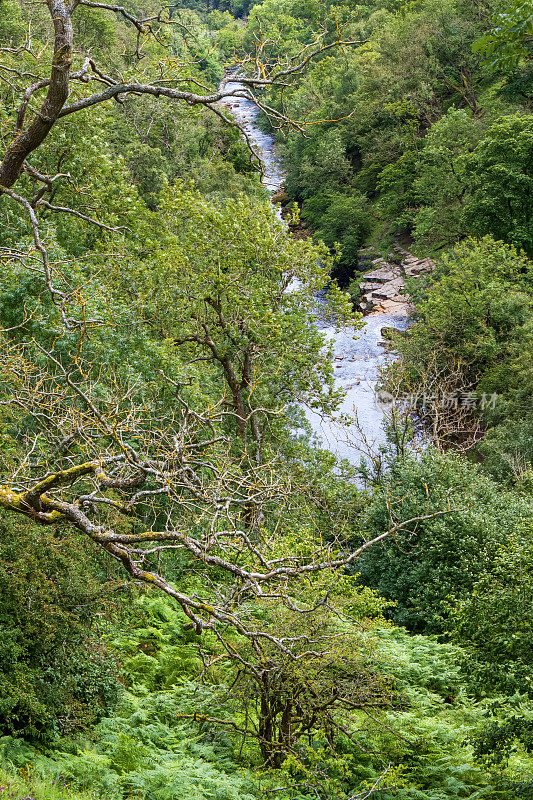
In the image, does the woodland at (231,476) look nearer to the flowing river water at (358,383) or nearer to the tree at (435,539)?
the tree at (435,539)

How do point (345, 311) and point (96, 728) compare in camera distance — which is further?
point (345, 311)

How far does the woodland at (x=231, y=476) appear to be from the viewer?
6438 mm

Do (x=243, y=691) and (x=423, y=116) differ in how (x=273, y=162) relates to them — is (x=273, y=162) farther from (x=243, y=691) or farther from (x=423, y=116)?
(x=243, y=691)

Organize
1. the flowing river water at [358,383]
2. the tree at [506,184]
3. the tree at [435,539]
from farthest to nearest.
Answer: the tree at [506,184] → the flowing river water at [358,383] → the tree at [435,539]

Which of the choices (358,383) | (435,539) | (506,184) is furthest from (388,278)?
(435,539)

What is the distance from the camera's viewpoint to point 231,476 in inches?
316

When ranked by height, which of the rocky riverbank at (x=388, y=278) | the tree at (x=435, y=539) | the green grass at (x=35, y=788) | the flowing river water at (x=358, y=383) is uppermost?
the rocky riverbank at (x=388, y=278)

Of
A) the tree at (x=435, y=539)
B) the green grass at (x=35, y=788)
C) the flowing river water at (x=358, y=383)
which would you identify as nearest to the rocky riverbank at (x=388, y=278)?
the flowing river water at (x=358, y=383)

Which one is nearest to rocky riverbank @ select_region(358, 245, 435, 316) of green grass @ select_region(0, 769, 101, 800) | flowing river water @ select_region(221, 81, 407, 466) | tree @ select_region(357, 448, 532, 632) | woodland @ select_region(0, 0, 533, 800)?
flowing river water @ select_region(221, 81, 407, 466)

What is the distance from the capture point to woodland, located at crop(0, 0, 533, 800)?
21.1 ft

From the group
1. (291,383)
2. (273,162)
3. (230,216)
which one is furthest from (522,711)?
(273,162)

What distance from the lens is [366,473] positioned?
67.9ft

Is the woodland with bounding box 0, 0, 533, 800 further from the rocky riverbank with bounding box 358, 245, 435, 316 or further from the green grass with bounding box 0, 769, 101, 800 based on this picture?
the rocky riverbank with bounding box 358, 245, 435, 316

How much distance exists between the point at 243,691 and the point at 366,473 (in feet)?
45.3
